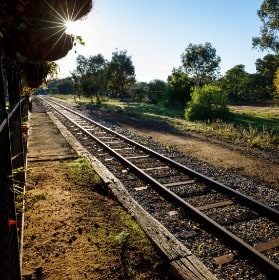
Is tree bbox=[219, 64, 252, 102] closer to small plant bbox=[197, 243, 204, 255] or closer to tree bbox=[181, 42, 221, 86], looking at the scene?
tree bbox=[181, 42, 221, 86]

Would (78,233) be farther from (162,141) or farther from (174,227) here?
(162,141)

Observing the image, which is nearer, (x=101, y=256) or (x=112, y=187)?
(x=101, y=256)

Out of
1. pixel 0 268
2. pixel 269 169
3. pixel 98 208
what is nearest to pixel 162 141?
pixel 269 169

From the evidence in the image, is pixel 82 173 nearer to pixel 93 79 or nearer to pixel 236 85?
pixel 93 79

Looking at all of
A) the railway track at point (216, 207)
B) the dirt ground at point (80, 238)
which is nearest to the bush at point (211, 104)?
the railway track at point (216, 207)

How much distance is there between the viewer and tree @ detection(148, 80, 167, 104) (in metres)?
56.4

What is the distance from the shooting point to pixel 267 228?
456 centimetres

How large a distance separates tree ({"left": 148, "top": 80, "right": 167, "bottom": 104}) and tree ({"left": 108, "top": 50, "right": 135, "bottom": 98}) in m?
7.45

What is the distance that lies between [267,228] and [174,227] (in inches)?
63.7

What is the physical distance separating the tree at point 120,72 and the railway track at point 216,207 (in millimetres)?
53848

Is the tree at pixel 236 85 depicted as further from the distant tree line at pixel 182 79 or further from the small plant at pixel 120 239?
the small plant at pixel 120 239

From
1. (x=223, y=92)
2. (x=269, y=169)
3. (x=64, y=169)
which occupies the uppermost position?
(x=223, y=92)

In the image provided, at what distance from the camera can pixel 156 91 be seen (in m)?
58.2

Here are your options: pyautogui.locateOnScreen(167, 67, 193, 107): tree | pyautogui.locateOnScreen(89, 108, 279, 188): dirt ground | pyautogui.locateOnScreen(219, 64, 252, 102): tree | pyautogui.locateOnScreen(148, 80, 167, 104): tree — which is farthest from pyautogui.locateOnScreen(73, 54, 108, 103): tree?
pyautogui.locateOnScreen(89, 108, 279, 188): dirt ground
